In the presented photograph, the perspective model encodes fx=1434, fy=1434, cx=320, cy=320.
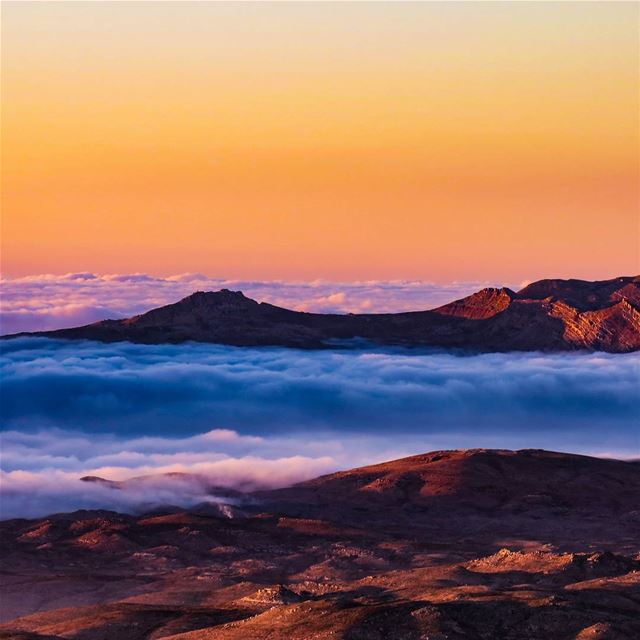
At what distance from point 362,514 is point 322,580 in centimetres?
5131

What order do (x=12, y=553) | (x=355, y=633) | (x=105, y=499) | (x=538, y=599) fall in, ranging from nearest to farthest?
(x=355, y=633) < (x=538, y=599) < (x=12, y=553) < (x=105, y=499)

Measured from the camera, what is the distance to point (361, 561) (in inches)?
4921

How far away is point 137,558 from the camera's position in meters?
133

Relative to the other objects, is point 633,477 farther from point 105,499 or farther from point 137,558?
point 137,558

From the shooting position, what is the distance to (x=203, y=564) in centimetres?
13062

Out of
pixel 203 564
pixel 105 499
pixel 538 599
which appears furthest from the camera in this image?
pixel 105 499

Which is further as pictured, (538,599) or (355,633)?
(538,599)

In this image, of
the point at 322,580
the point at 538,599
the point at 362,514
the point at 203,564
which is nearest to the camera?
the point at 538,599

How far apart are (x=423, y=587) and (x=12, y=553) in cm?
6228

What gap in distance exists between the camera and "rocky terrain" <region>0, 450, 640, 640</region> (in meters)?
70.6

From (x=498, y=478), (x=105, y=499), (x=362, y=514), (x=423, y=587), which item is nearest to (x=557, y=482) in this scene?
(x=498, y=478)

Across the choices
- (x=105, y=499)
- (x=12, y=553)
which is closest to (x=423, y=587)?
(x=12, y=553)

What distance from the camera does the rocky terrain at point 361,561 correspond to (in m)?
70.6

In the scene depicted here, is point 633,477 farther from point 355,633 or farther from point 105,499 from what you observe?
point 355,633
